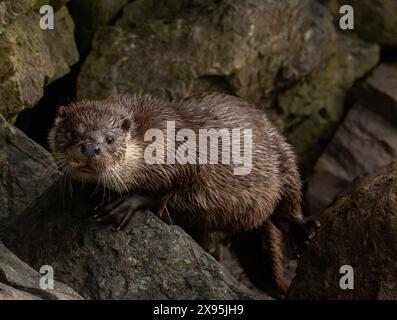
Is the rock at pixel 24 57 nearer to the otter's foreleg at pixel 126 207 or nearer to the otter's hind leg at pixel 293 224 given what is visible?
the otter's foreleg at pixel 126 207

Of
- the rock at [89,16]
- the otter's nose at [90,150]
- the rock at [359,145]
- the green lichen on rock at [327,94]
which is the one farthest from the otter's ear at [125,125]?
the rock at [359,145]

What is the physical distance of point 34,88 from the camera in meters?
Answer: 6.14

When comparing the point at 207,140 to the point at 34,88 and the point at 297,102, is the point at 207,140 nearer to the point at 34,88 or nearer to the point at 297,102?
the point at 34,88

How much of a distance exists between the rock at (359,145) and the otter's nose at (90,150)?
11.0 ft

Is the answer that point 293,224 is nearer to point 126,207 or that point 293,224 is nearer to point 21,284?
point 126,207

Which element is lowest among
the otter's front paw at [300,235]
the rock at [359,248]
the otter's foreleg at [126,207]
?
the otter's front paw at [300,235]

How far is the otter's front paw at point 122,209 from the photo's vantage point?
509cm

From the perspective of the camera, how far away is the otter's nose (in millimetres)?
4867

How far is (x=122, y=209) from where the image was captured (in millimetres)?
5133

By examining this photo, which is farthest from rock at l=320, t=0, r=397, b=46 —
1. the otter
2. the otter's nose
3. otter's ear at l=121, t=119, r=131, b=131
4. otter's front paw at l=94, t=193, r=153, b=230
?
the otter's nose

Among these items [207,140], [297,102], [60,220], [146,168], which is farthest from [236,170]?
[297,102]

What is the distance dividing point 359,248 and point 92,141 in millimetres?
1454

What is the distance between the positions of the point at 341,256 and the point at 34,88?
7.29 feet

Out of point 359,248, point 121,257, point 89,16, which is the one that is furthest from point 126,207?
point 89,16
